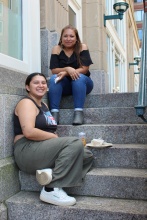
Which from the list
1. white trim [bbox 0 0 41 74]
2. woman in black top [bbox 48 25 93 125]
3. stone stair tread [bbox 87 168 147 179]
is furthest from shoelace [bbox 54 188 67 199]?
white trim [bbox 0 0 41 74]

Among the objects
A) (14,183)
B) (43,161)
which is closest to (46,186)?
Answer: (43,161)

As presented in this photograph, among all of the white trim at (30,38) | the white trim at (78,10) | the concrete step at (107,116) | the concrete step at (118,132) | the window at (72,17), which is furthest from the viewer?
the white trim at (78,10)

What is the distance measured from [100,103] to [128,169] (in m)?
1.38

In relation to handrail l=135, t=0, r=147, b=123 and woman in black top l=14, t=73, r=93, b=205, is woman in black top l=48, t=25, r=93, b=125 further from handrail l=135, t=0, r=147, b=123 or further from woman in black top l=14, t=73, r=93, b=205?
handrail l=135, t=0, r=147, b=123

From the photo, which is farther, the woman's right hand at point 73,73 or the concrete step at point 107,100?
the concrete step at point 107,100

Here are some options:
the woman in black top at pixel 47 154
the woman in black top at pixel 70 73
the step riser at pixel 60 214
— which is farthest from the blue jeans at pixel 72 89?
the step riser at pixel 60 214

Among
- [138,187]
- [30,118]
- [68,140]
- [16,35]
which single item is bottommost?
[138,187]

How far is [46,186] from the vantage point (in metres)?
2.63

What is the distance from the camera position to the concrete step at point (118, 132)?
3.32m

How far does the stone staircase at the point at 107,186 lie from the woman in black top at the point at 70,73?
330mm

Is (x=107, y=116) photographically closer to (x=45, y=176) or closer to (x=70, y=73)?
(x=70, y=73)

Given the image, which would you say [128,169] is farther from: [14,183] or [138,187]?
[14,183]

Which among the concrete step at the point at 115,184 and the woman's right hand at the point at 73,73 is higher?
the woman's right hand at the point at 73,73

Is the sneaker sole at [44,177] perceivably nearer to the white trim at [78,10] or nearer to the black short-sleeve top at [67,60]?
the black short-sleeve top at [67,60]
